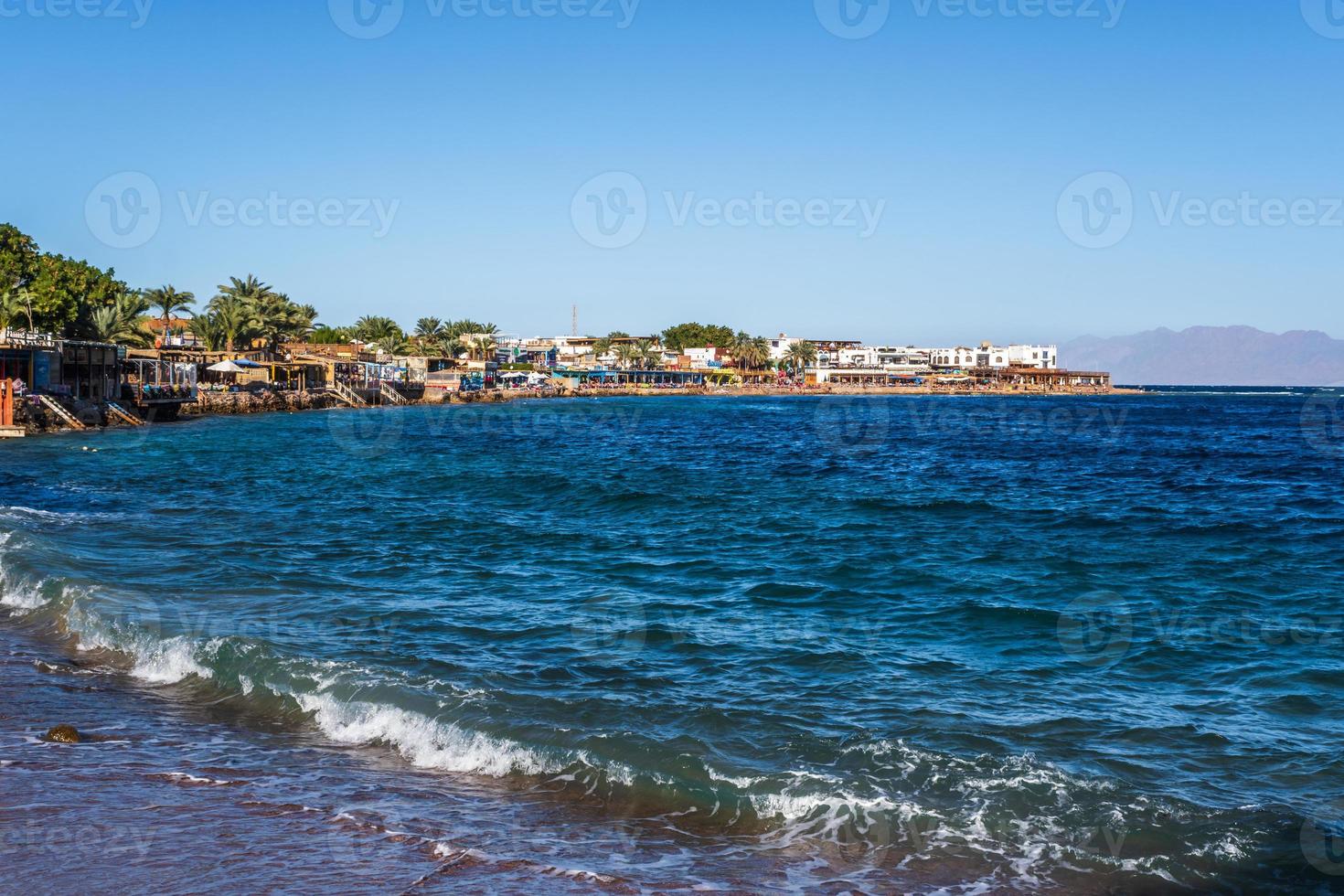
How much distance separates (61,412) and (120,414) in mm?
6412

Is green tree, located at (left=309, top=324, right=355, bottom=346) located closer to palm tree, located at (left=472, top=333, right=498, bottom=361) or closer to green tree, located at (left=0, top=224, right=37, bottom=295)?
palm tree, located at (left=472, top=333, right=498, bottom=361)

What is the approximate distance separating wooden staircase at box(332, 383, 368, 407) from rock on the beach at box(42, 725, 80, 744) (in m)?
96.5

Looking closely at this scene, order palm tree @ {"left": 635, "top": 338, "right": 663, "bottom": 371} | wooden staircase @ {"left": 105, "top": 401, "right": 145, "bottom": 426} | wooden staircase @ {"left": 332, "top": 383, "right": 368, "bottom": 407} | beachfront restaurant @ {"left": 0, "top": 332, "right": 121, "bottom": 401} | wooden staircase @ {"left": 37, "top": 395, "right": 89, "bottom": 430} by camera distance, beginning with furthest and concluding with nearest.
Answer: palm tree @ {"left": 635, "top": 338, "right": 663, "bottom": 371} < wooden staircase @ {"left": 332, "top": 383, "right": 368, "bottom": 407} < wooden staircase @ {"left": 105, "top": 401, "right": 145, "bottom": 426} < beachfront restaurant @ {"left": 0, "top": 332, "right": 121, "bottom": 401} < wooden staircase @ {"left": 37, "top": 395, "right": 89, "bottom": 430}

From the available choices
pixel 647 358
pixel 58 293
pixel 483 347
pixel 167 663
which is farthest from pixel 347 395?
pixel 647 358

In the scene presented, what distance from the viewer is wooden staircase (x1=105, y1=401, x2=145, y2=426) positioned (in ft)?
204

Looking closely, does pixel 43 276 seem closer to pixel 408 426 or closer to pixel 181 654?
pixel 408 426

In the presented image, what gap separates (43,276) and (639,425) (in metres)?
42.1

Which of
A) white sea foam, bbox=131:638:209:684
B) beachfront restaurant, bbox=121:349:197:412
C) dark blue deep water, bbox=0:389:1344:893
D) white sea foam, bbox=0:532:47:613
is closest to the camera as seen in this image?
dark blue deep water, bbox=0:389:1344:893

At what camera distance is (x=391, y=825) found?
323 inches

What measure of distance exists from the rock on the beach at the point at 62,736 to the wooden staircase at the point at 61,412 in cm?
5214

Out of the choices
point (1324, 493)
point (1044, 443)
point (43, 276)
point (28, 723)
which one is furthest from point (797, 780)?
point (43, 276)

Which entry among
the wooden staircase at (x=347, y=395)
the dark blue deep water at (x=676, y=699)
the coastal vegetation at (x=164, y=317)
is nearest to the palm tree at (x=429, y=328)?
the coastal vegetation at (x=164, y=317)

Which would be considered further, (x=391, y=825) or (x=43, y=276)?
(x=43, y=276)

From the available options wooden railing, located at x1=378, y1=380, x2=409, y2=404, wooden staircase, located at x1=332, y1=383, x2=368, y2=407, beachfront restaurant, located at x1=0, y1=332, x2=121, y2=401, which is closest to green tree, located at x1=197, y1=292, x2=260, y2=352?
wooden staircase, located at x1=332, y1=383, x2=368, y2=407
